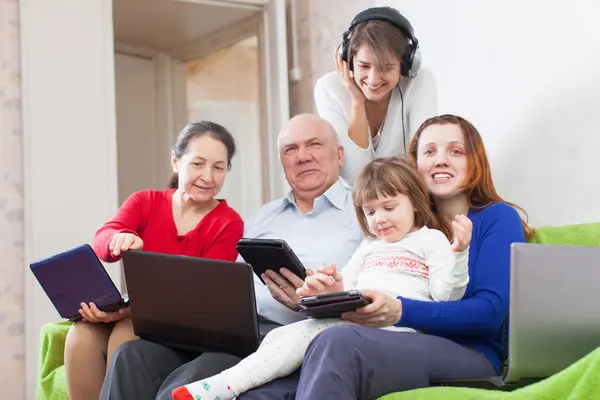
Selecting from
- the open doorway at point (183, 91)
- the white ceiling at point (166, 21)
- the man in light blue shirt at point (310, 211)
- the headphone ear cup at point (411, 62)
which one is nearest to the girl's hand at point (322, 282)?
the man in light blue shirt at point (310, 211)

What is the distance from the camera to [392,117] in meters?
2.48

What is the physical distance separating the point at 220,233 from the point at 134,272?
1.27ft

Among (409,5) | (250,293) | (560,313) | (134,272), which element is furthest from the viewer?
(409,5)

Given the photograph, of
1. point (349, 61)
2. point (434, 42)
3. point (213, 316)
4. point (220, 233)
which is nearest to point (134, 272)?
point (213, 316)

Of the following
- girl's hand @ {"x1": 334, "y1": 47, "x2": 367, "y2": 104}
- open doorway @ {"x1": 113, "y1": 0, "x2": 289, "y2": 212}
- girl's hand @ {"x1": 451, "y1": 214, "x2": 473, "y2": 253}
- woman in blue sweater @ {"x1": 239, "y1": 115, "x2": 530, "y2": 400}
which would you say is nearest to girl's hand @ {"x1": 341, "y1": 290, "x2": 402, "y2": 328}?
woman in blue sweater @ {"x1": 239, "y1": 115, "x2": 530, "y2": 400}

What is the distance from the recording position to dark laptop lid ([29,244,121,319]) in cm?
204

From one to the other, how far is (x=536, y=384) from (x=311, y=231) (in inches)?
39.4

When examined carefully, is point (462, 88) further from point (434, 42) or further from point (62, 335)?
point (62, 335)

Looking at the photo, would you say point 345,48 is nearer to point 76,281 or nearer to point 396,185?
point 396,185

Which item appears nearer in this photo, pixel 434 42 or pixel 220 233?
pixel 220 233

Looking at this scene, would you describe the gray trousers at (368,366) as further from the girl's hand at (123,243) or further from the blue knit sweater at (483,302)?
the girl's hand at (123,243)

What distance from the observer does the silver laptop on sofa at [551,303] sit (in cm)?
139

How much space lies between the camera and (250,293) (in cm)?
179

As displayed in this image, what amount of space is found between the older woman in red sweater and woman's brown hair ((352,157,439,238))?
0.54 meters
